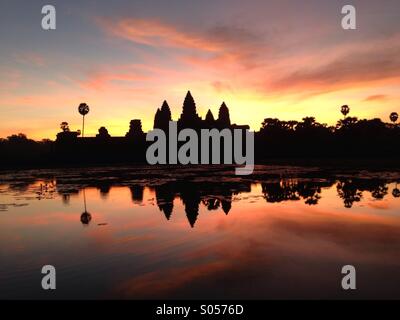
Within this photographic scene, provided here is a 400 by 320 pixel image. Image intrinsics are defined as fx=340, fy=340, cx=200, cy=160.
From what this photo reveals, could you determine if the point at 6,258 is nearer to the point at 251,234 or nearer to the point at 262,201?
the point at 251,234

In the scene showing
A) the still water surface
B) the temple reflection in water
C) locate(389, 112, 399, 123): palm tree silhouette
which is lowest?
the still water surface

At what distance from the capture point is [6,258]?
825 cm

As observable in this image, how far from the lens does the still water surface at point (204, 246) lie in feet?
20.1

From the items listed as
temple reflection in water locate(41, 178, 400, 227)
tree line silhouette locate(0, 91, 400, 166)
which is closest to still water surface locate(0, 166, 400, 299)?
temple reflection in water locate(41, 178, 400, 227)

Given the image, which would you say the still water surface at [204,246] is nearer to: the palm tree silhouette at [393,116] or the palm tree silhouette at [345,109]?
the palm tree silhouette at [345,109]

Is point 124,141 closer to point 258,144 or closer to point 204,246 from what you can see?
point 258,144

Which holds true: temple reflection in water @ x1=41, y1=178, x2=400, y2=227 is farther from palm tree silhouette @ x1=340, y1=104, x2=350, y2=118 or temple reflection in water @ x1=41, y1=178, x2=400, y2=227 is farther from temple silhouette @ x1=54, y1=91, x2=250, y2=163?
palm tree silhouette @ x1=340, y1=104, x2=350, y2=118

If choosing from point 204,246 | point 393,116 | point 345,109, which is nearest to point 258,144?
point 345,109

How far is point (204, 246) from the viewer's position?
877 centimetres

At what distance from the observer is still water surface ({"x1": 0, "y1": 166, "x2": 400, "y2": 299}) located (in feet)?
20.1

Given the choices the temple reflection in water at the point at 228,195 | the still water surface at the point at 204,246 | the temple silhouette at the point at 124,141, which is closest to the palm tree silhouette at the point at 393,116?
the temple silhouette at the point at 124,141

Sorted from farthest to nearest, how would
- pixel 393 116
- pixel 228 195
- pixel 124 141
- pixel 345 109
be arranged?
1. pixel 393 116
2. pixel 345 109
3. pixel 124 141
4. pixel 228 195
